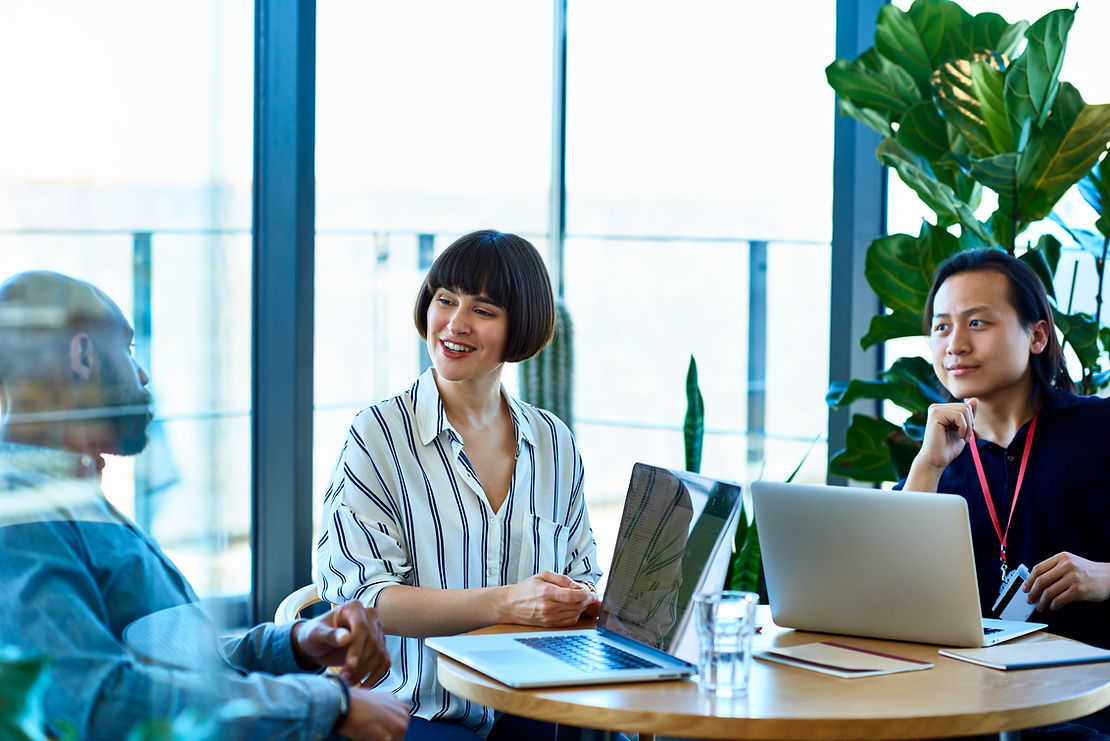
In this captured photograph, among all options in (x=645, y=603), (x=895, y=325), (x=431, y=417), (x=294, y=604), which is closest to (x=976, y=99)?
(x=895, y=325)

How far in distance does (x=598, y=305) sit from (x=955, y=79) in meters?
1.83

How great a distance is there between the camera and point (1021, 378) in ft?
7.23

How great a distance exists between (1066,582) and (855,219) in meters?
1.91

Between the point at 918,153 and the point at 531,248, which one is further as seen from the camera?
the point at 918,153

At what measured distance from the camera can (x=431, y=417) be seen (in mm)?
2027

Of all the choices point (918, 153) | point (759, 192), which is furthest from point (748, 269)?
point (918, 153)

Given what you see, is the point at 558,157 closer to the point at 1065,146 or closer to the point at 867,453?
the point at 867,453

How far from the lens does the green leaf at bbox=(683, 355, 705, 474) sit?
302cm

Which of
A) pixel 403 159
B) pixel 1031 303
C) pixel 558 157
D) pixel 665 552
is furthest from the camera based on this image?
pixel 558 157

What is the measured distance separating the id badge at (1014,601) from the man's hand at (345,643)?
1.09 metres

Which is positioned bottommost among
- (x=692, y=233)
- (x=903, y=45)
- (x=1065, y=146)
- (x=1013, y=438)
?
(x=1013, y=438)

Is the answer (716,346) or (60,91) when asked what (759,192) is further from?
(60,91)

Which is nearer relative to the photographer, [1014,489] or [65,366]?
[65,366]

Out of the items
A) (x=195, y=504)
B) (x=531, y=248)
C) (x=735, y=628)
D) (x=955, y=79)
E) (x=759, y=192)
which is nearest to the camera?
(x=195, y=504)
